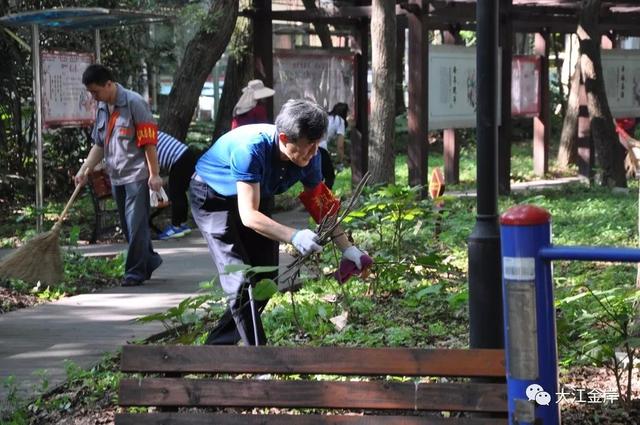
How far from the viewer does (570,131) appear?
921 inches

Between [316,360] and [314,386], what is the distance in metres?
0.09

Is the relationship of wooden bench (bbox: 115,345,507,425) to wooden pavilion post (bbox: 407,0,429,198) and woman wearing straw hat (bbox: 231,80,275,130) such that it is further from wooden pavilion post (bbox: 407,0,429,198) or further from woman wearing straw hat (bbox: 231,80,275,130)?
wooden pavilion post (bbox: 407,0,429,198)

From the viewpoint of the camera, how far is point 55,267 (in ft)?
30.1

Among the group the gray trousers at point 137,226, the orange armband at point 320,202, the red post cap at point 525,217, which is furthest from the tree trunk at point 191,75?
the red post cap at point 525,217

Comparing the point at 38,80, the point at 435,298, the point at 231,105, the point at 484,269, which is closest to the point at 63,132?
the point at 231,105

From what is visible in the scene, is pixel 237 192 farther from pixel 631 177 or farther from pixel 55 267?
pixel 631 177

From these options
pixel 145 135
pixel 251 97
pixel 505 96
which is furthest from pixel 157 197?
pixel 505 96

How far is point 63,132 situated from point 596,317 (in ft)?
37.5

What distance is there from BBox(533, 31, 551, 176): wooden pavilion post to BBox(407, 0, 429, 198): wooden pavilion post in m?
5.04

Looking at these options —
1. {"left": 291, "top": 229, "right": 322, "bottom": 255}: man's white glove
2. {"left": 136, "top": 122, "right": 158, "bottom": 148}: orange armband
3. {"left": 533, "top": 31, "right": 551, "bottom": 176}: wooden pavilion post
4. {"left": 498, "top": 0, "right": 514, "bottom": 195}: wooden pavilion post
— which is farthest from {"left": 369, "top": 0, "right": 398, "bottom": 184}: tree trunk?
{"left": 291, "top": 229, "right": 322, "bottom": 255}: man's white glove

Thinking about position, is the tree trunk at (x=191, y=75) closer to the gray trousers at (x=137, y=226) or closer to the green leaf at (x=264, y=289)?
the gray trousers at (x=137, y=226)

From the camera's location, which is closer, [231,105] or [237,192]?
[237,192]

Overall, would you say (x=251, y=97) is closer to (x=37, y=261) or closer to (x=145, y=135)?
(x=145, y=135)

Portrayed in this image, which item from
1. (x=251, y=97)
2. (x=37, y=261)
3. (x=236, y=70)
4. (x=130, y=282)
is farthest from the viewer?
(x=236, y=70)
